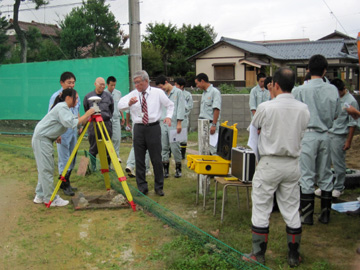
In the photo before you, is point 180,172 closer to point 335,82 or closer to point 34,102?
point 335,82

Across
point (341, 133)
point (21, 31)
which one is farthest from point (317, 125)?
point (21, 31)

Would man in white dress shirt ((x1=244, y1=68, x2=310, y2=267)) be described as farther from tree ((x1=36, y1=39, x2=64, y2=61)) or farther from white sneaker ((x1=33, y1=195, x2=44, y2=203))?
tree ((x1=36, y1=39, x2=64, y2=61))

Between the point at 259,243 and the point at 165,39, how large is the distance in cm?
3716

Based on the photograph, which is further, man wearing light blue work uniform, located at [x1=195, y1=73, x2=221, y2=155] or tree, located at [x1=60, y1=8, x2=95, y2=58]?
tree, located at [x1=60, y1=8, x2=95, y2=58]

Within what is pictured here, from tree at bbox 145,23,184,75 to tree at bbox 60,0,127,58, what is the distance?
27.2m

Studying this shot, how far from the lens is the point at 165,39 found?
39.5 meters

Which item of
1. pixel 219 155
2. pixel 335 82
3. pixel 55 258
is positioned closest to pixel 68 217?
pixel 55 258

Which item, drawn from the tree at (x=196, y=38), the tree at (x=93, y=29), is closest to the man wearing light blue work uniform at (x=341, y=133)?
the tree at (x=93, y=29)

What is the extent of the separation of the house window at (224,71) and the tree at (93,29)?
76.5 feet

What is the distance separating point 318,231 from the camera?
4.83 meters

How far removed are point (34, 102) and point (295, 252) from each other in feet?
34.7

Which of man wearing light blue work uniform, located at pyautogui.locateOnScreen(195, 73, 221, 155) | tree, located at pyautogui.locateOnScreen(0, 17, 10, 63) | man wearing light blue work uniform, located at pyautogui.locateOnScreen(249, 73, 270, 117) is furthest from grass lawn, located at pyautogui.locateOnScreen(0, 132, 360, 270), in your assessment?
tree, located at pyautogui.locateOnScreen(0, 17, 10, 63)

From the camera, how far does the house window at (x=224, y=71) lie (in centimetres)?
3447

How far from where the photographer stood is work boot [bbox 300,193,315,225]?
4.90m
